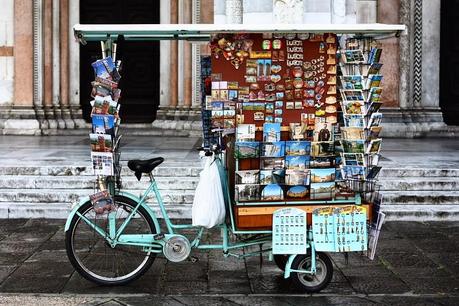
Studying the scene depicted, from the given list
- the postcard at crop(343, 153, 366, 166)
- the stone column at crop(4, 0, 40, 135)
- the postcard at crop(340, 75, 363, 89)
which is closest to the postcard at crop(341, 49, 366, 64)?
the postcard at crop(340, 75, 363, 89)

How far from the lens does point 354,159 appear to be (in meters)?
6.32

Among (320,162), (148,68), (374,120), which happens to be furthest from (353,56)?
(148,68)

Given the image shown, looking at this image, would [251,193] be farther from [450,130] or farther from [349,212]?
[450,130]

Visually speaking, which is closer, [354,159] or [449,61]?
[354,159]

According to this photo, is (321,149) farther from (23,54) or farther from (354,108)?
(23,54)

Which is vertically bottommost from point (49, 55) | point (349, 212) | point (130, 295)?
point (130, 295)

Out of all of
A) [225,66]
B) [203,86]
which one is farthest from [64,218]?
[225,66]

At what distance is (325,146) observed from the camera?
643 centimetres

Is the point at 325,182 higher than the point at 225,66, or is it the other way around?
the point at 225,66

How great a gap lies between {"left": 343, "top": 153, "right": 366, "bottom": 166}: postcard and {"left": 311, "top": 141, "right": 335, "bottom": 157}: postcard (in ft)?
0.50

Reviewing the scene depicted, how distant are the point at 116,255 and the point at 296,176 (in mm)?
1753

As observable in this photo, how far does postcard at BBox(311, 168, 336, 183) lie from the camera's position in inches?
252

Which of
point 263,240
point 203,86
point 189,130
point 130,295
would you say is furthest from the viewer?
point 189,130

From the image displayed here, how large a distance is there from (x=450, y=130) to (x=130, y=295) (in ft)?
40.4
